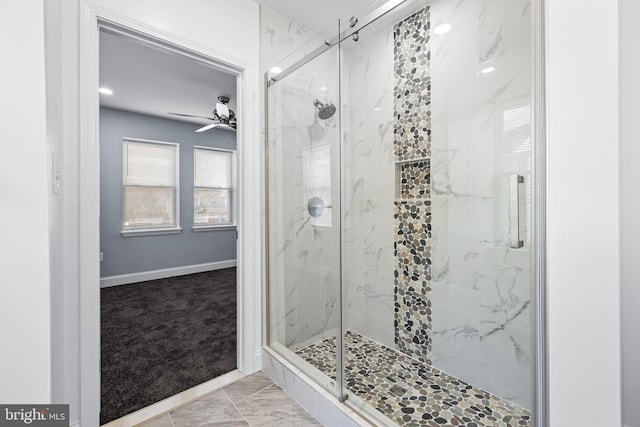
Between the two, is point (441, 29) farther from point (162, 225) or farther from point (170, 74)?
point (162, 225)

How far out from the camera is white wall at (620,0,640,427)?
A: 111 centimetres

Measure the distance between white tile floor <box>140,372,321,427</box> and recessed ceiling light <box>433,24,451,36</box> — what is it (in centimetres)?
233

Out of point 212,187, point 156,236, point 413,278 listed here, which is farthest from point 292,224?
point 212,187

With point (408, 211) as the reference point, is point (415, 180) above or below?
above

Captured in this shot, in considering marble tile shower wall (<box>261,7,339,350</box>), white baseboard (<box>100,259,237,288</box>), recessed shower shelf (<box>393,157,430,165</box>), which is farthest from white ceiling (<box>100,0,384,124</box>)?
white baseboard (<box>100,259,237,288</box>)

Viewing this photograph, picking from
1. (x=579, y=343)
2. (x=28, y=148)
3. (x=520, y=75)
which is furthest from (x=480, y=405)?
(x=28, y=148)

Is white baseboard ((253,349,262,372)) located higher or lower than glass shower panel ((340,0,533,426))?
lower

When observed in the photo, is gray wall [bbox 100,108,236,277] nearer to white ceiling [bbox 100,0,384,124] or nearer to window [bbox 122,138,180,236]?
window [bbox 122,138,180,236]

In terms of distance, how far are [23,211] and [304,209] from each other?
155cm

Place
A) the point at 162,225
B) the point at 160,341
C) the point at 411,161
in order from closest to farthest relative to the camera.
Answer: the point at 411,161 → the point at 160,341 → the point at 162,225

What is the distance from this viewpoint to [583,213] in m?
0.77

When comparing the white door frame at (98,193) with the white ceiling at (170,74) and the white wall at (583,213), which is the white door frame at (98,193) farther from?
the white wall at (583,213)

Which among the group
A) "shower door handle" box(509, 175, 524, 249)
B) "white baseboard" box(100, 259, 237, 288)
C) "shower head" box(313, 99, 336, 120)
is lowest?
"white baseboard" box(100, 259, 237, 288)

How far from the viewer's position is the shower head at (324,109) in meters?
1.92
